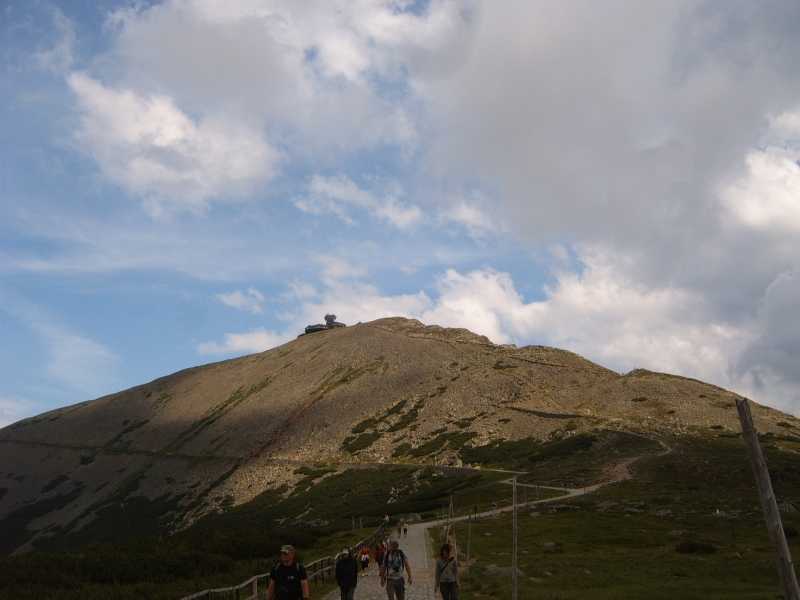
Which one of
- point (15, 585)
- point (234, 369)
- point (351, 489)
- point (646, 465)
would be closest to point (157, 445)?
point (234, 369)

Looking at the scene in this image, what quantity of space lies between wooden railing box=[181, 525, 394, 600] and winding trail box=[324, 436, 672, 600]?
5.08ft

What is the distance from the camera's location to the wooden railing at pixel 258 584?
19.5 m

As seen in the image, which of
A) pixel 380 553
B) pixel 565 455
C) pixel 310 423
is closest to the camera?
pixel 380 553

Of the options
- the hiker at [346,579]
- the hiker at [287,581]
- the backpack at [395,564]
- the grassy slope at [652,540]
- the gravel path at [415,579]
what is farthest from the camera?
the grassy slope at [652,540]

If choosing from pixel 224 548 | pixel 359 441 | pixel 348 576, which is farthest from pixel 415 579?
pixel 359 441

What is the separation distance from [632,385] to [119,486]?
9532 centimetres

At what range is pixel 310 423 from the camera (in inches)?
5335

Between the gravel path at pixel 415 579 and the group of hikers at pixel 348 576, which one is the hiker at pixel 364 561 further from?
the group of hikers at pixel 348 576

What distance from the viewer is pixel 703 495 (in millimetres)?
58688

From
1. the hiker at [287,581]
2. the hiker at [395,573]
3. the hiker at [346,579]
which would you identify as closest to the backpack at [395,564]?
the hiker at [395,573]

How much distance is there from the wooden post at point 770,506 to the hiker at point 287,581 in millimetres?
7539

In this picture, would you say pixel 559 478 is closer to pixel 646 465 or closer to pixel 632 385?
pixel 646 465

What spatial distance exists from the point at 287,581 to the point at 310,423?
125644 millimetres

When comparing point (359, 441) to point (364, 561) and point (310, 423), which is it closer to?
point (310, 423)
